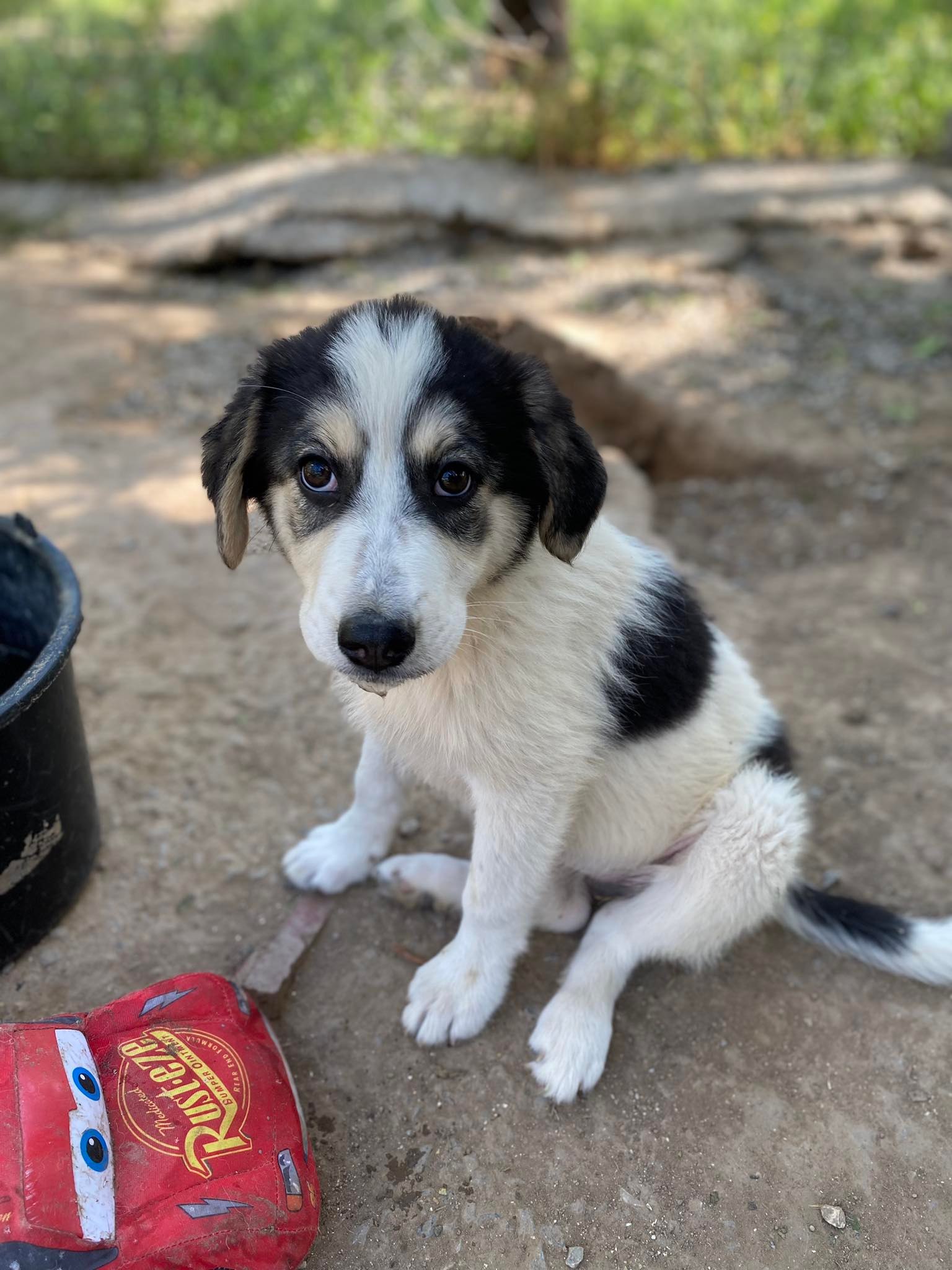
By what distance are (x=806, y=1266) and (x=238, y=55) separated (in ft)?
44.6

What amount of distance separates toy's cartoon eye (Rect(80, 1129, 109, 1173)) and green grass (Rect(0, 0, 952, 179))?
9.40 meters

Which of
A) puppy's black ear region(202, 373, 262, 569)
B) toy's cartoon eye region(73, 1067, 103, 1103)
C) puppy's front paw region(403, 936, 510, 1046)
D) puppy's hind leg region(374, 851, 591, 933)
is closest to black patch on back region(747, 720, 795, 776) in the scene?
puppy's hind leg region(374, 851, 591, 933)

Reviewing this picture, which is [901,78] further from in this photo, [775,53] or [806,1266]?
[806,1266]

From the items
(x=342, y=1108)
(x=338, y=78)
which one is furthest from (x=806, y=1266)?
(x=338, y=78)

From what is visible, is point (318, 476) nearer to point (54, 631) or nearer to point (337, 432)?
point (337, 432)

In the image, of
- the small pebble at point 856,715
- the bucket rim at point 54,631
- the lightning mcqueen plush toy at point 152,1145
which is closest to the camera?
the lightning mcqueen plush toy at point 152,1145

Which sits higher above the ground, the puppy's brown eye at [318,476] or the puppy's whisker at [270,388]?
the puppy's whisker at [270,388]

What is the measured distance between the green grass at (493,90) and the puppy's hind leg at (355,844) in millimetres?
8143

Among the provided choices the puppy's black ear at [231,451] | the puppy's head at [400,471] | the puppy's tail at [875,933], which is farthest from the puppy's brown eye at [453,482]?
the puppy's tail at [875,933]

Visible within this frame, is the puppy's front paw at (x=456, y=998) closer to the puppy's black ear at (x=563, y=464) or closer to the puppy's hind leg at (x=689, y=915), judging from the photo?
the puppy's hind leg at (x=689, y=915)

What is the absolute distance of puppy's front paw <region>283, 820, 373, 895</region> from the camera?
10.4 feet

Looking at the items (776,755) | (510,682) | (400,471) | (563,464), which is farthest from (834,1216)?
(400,471)

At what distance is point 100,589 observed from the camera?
450cm

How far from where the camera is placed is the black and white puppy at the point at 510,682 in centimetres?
217
